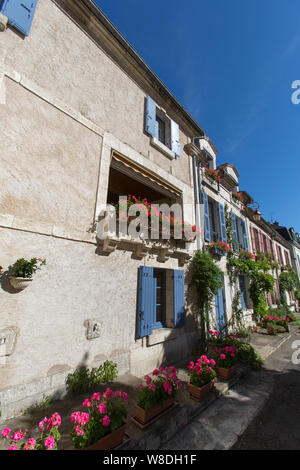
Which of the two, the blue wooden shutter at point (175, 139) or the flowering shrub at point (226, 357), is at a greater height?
the blue wooden shutter at point (175, 139)

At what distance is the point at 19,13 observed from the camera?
3.59 meters

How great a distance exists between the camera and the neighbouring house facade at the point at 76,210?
9.62 feet

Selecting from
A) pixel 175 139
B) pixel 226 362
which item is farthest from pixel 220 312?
pixel 175 139

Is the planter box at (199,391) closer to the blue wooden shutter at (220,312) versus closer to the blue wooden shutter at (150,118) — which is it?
the blue wooden shutter at (220,312)

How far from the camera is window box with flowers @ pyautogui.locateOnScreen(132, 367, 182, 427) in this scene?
255cm

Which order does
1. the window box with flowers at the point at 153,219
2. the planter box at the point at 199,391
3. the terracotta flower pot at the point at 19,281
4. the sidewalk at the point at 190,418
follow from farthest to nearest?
the window box with flowers at the point at 153,219 < the planter box at the point at 199,391 < the terracotta flower pot at the point at 19,281 < the sidewalk at the point at 190,418

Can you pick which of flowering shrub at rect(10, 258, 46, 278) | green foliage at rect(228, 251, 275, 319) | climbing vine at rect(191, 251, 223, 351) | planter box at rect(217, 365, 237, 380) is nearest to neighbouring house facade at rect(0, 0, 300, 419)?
flowering shrub at rect(10, 258, 46, 278)

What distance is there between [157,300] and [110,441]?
3.32 m

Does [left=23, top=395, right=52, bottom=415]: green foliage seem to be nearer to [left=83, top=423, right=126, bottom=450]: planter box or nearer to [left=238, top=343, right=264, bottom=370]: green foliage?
[left=83, top=423, right=126, bottom=450]: planter box

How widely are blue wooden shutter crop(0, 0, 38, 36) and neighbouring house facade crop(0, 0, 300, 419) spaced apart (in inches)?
0.8

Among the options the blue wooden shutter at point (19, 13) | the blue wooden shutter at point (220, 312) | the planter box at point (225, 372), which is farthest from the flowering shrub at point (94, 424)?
the blue wooden shutter at point (19, 13)

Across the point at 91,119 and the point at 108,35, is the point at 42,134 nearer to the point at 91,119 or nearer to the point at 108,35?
the point at 91,119

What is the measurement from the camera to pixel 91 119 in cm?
429

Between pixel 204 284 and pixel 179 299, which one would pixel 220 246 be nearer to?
pixel 204 284
